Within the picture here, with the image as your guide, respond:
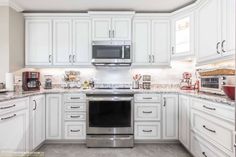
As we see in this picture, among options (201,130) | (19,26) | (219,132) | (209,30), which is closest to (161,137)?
(201,130)

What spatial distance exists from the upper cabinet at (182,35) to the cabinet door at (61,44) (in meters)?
1.91

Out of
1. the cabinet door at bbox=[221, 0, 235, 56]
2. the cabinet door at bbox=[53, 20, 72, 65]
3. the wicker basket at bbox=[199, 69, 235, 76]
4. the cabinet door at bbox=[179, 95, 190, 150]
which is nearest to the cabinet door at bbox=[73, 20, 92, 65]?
the cabinet door at bbox=[53, 20, 72, 65]

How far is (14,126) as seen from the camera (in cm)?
239

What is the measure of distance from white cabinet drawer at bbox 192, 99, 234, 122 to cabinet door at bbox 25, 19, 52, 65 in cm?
268

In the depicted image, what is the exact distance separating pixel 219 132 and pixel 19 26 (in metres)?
3.53

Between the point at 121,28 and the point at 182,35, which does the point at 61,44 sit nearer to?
the point at 121,28

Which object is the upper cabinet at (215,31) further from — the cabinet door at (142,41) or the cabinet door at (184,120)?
the cabinet door at (142,41)

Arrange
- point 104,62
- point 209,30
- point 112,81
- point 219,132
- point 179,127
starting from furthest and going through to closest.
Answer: point 112,81 < point 104,62 < point 179,127 < point 209,30 < point 219,132

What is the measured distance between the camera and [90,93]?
11.1 feet

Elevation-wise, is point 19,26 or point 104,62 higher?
point 19,26

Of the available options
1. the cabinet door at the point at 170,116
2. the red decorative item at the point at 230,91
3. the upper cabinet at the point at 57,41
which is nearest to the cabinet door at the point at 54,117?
the upper cabinet at the point at 57,41

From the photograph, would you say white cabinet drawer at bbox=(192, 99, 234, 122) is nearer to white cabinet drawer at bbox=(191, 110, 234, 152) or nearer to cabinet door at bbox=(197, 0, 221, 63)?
white cabinet drawer at bbox=(191, 110, 234, 152)

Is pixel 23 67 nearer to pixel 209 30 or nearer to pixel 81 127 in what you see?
pixel 81 127

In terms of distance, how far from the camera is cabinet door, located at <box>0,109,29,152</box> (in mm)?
2173
